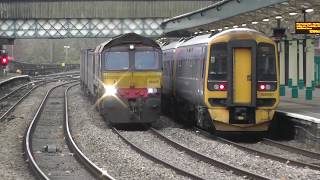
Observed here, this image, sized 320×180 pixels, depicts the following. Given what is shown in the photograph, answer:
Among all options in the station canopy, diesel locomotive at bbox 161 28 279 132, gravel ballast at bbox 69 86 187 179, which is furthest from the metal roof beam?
gravel ballast at bbox 69 86 187 179

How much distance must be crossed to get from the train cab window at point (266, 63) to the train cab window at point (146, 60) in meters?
Answer: 4.45

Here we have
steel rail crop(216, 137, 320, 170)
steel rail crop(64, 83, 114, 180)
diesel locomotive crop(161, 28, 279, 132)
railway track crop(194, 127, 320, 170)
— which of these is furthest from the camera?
diesel locomotive crop(161, 28, 279, 132)

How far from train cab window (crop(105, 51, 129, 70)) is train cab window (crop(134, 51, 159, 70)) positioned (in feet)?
1.11

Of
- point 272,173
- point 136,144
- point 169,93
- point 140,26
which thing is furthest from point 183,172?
point 140,26

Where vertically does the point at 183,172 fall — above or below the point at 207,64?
below

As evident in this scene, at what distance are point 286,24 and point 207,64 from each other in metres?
16.0

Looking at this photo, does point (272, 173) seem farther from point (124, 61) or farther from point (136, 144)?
point (124, 61)

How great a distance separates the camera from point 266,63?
57.3 ft

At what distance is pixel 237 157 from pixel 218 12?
1774cm

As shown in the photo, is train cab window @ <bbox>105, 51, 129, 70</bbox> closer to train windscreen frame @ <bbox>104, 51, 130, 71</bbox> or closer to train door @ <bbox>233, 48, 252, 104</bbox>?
train windscreen frame @ <bbox>104, 51, 130, 71</bbox>

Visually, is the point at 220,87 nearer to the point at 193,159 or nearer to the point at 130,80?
the point at 193,159

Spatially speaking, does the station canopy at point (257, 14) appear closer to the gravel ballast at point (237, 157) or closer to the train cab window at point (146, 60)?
the train cab window at point (146, 60)

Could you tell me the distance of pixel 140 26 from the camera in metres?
54.4

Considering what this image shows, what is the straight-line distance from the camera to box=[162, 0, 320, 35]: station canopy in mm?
22969
